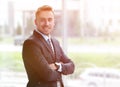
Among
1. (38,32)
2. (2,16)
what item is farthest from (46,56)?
(2,16)

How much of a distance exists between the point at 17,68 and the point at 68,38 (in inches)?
33.7

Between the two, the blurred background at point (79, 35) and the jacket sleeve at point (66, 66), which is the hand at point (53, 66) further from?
the blurred background at point (79, 35)

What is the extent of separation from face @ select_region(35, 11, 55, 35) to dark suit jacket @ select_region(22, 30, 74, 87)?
0.23 ft

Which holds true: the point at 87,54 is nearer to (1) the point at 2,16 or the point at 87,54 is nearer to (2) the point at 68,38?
(2) the point at 68,38

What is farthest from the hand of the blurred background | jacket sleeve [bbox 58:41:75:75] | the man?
the blurred background

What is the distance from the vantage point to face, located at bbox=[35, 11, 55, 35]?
8.47 feet

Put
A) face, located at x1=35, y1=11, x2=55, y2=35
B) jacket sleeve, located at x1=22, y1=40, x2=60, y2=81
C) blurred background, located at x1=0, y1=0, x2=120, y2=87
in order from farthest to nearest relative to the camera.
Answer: blurred background, located at x1=0, y1=0, x2=120, y2=87 < face, located at x1=35, y1=11, x2=55, y2=35 < jacket sleeve, located at x1=22, y1=40, x2=60, y2=81

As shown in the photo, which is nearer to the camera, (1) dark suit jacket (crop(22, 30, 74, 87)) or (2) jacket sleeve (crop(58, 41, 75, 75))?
(1) dark suit jacket (crop(22, 30, 74, 87))

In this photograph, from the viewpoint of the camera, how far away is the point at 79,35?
3.89 metres

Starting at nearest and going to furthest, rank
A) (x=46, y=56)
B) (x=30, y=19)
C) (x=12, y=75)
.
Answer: (x=46, y=56), (x=30, y=19), (x=12, y=75)

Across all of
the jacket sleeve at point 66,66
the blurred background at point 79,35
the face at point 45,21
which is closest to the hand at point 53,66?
the jacket sleeve at point 66,66

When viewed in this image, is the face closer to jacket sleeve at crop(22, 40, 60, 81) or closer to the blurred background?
jacket sleeve at crop(22, 40, 60, 81)

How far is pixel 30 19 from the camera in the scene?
3.81 meters

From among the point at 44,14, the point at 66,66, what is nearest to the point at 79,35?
the point at 66,66
